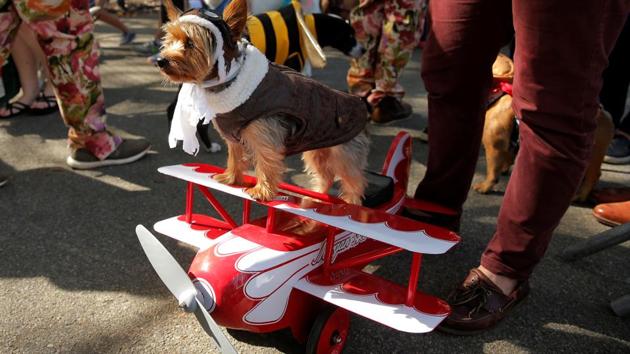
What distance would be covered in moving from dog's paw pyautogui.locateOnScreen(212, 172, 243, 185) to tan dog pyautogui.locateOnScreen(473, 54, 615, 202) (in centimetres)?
173

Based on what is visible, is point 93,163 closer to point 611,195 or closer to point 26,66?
point 26,66

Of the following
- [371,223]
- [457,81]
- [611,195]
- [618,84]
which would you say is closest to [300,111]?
[371,223]

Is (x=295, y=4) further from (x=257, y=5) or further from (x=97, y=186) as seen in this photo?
(x=97, y=186)

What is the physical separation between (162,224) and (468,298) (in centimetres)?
133

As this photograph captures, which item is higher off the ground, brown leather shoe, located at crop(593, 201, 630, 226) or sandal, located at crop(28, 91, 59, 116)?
brown leather shoe, located at crop(593, 201, 630, 226)

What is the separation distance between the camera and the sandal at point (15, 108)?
14.3ft

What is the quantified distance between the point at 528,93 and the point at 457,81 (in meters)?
0.49

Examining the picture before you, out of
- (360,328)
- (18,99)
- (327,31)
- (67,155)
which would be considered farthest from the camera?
(18,99)

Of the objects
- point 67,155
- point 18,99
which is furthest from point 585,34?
point 18,99

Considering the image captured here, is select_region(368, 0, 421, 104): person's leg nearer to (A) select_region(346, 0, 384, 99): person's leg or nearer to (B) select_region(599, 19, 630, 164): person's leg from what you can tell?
(A) select_region(346, 0, 384, 99): person's leg

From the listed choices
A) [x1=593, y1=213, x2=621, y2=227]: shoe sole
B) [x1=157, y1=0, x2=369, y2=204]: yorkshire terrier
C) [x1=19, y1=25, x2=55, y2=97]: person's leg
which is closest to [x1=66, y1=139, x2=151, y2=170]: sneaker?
[x1=19, y1=25, x2=55, y2=97]: person's leg

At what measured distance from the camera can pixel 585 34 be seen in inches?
64.3

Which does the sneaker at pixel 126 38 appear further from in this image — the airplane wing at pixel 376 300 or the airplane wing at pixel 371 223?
the airplane wing at pixel 376 300

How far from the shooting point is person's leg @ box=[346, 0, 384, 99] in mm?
4336
